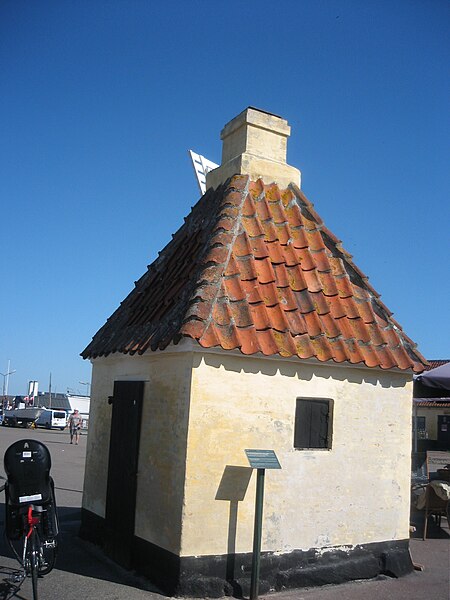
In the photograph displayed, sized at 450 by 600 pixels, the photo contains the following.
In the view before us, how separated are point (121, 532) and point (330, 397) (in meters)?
3.05

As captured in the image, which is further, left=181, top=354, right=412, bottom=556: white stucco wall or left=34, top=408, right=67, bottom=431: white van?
left=34, top=408, right=67, bottom=431: white van

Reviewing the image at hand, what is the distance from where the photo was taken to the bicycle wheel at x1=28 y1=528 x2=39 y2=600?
19.7 feet

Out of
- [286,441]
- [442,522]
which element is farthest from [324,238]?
[442,522]

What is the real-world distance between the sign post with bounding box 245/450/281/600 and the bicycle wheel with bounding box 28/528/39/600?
7.08ft

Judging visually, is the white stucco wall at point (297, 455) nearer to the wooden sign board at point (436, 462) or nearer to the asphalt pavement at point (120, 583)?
the asphalt pavement at point (120, 583)

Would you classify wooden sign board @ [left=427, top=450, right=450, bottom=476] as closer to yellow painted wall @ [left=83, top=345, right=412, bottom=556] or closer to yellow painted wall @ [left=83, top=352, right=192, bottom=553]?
yellow painted wall @ [left=83, top=345, right=412, bottom=556]

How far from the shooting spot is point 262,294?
7.33 m

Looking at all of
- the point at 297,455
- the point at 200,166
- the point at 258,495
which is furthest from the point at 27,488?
the point at 200,166

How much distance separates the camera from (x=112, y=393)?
344 inches

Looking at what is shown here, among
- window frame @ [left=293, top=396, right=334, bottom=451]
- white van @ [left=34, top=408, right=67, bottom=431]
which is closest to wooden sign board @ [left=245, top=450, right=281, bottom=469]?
window frame @ [left=293, top=396, right=334, bottom=451]

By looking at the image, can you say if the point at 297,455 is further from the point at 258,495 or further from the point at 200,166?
the point at 200,166

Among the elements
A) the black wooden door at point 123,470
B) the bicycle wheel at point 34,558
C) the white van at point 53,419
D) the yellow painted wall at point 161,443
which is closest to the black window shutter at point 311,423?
the yellow painted wall at point 161,443

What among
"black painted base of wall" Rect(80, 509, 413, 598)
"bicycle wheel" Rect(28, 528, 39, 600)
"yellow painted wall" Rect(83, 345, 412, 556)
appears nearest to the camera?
"bicycle wheel" Rect(28, 528, 39, 600)

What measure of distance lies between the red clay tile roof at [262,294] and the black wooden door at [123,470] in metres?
0.65
